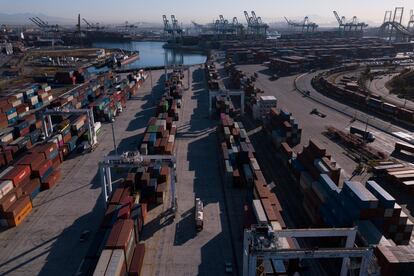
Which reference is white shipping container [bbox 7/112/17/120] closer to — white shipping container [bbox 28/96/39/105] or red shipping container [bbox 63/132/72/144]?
white shipping container [bbox 28/96/39/105]

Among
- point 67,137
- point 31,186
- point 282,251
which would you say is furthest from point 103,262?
point 67,137

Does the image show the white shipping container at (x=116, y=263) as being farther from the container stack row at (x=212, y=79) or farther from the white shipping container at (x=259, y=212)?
the container stack row at (x=212, y=79)

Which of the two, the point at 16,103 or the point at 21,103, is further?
the point at 21,103

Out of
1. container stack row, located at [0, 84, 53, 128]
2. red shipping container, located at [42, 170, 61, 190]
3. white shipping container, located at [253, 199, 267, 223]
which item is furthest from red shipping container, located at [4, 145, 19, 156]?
white shipping container, located at [253, 199, 267, 223]

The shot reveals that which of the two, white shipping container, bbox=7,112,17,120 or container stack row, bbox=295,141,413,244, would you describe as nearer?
container stack row, bbox=295,141,413,244

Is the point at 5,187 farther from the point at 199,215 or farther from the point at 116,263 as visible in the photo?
the point at 199,215

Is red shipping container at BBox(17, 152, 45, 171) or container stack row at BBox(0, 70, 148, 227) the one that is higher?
red shipping container at BBox(17, 152, 45, 171)
